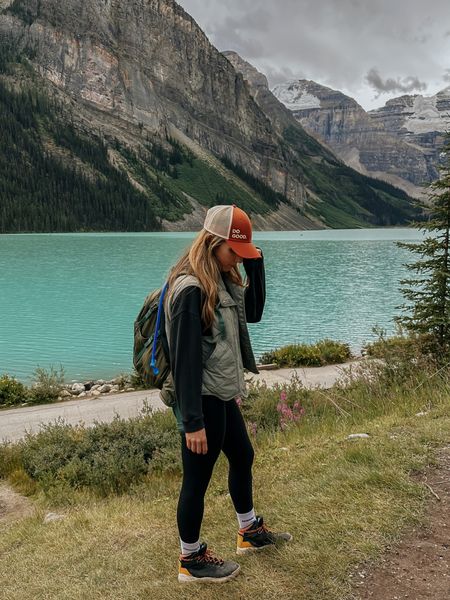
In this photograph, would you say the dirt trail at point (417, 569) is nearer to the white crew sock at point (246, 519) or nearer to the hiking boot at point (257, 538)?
the hiking boot at point (257, 538)

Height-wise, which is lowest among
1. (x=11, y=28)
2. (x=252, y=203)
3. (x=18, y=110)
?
(x=252, y=203)

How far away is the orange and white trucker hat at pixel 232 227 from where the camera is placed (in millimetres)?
3275

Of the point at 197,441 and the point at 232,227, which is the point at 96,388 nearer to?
the point at 197,441

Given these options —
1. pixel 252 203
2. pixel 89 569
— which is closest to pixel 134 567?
pixel 89 569

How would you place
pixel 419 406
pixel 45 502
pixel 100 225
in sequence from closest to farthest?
pixel 45 502 → pixel 419 406 → pixel 100 225

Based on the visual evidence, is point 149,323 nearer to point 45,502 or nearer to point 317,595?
point 317,595

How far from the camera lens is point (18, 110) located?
16162 cm

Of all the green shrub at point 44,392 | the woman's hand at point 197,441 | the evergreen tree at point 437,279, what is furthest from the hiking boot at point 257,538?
the green shrub at point 44,392

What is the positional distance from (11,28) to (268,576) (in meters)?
228

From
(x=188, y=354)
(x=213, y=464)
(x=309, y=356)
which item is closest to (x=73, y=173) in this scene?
(x=309, y=356)

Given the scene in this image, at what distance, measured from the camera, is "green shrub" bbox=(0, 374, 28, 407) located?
12.1 m

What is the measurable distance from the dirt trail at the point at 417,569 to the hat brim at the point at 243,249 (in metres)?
2.20

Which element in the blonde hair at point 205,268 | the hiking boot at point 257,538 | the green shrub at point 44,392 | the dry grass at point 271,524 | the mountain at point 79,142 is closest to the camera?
the blonde hair at point 205,268

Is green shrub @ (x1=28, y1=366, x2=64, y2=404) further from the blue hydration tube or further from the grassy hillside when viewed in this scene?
the grassy hillside
